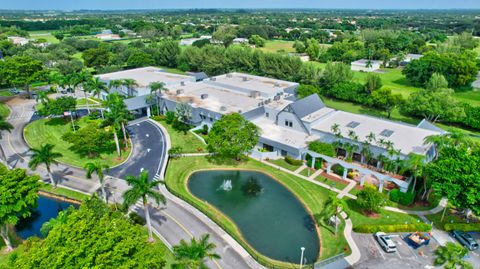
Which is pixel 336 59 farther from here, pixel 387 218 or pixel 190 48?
pixel 387 218

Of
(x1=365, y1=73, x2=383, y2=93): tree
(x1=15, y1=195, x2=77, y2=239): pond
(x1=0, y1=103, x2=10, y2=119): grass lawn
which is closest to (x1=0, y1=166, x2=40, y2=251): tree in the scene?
(x1=15, y1=195, x2=77, y2=239): pond

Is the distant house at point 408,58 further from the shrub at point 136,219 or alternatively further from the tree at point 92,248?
the tree at point 92,248

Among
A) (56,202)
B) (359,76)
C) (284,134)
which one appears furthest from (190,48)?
(56,202)

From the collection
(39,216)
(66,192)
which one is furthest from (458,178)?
(39,216)

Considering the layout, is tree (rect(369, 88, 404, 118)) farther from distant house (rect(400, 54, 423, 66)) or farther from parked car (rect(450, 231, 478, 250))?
distant house (rect(400, 54, 423, 66))

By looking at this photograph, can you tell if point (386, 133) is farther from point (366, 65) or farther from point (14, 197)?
point (366, 65)

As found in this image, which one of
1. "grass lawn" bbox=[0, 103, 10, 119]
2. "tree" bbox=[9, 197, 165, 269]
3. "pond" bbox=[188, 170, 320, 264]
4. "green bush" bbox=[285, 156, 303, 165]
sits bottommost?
"pond" bbox=[188, 170, 320, 264]
